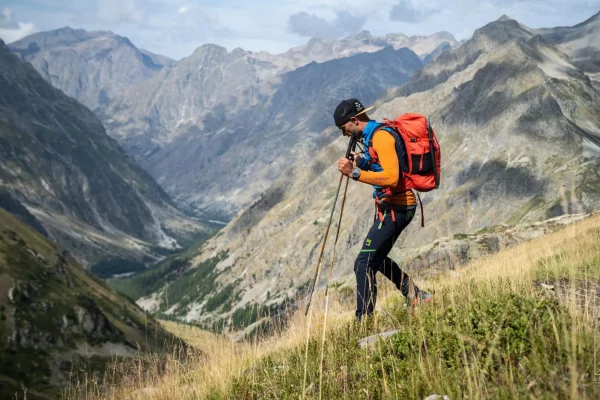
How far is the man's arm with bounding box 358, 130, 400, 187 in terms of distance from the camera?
7.13 metres

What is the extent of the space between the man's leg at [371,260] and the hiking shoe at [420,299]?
659 millimetres

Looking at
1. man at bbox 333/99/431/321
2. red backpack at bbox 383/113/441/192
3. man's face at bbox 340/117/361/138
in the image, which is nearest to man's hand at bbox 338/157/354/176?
man at bbox 333/99/431/321

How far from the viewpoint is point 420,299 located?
24.1ft

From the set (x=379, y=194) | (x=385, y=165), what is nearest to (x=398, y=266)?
(x=379, y=194)

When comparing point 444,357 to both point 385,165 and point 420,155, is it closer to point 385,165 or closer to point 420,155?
point 385,165

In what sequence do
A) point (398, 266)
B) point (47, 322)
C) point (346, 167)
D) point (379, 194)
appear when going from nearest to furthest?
point (346, 167) < point (379, 194) < point (398, 266) < point (47, 322)

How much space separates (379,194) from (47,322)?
294ft

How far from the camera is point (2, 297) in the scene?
78688mm

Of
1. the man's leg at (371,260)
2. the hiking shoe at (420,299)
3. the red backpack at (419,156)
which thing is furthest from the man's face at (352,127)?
the hiking shoe at (420,299)

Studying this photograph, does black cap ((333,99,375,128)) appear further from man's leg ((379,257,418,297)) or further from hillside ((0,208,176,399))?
hillside ((0,208,176,399))

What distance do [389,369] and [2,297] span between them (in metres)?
91.6

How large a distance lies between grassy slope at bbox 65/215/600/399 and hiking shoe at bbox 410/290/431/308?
0.65 ft

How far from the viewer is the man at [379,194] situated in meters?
7.19

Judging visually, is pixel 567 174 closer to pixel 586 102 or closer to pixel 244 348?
pixel 586 102
